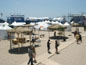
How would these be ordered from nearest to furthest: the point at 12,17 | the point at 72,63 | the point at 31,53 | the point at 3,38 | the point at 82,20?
the point at 31,53, the point at 72,63, the point at 3,38, the point at 12,17, the point at 82,20

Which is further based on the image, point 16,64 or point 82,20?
point 82,20

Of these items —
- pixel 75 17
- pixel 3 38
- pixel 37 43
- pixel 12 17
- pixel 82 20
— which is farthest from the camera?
pixel 75 17

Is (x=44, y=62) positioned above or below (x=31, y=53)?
below

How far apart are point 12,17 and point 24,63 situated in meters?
53.1

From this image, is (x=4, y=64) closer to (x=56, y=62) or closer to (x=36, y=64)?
(x=36, y=64)

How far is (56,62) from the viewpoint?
36.0 ft

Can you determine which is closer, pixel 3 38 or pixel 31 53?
pixel 31 53

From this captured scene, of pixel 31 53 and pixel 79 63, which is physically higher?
pixel 31 53

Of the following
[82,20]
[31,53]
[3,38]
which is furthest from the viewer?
[82,20]

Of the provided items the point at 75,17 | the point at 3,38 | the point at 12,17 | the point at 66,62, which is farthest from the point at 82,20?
the point at 66,62

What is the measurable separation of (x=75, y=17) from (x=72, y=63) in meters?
67.7

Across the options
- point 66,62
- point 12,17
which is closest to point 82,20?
point 12,17

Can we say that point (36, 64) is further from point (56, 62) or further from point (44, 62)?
point (56, 62)

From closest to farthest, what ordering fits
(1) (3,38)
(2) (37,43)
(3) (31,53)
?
(3) (31,53)
(2) (37,43)
(1) (3,38)
